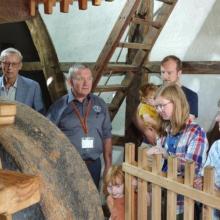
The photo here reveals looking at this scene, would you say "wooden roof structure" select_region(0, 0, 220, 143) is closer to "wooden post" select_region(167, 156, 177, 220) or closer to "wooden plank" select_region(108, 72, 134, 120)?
"wooden plank" select_region(108, 72, 134, 120)

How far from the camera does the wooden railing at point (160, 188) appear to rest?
66.5 inches

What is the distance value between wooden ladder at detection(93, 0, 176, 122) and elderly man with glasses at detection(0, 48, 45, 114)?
63 cm

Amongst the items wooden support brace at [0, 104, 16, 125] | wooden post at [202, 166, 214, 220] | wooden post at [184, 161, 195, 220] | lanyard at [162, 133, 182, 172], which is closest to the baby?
lanyard at [162, 133, 182, 172]

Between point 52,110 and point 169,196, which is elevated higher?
point 52,110

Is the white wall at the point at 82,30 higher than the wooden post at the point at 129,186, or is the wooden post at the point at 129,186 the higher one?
the white wall at the point at 82,30

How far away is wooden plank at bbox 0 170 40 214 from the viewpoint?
503 millimetres

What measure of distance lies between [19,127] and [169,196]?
1.13 meters

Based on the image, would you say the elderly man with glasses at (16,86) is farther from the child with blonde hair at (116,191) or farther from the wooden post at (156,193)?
the wooden post at (156,193)

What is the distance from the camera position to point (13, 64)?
3.29 metres

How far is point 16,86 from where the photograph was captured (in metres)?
3.28

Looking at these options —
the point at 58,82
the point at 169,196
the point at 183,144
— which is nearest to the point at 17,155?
the point at 169,196

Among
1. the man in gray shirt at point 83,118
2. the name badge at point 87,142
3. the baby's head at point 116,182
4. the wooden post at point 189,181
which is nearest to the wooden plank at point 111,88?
the man in gray shirt at point 83,118

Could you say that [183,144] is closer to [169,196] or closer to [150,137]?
[169,196]

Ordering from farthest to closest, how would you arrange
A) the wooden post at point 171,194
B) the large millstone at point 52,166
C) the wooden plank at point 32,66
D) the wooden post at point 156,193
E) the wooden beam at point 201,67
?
the wooden plank at point 32,66 < the wooden beam at point 201,67 < the wooden post at point 156,193 < the wooden post at point 171,194 < the large millstone at point 52,166
